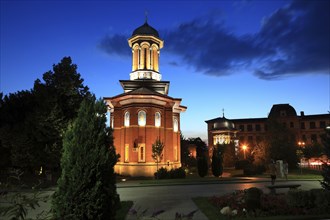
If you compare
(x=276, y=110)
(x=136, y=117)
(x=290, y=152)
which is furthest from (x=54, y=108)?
(x=276, y=110)

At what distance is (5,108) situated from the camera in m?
28.5

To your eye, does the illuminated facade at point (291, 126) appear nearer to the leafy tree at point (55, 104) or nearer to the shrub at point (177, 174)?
the shrub at point (177, 174)

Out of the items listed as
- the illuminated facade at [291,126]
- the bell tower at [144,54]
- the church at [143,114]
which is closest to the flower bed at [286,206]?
the church at [143,114]

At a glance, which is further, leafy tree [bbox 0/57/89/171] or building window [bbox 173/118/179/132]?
building window [bbox 173/118/179/132]

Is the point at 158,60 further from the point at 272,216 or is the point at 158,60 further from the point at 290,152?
the point at 272,216

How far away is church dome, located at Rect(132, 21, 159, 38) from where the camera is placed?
39.4m

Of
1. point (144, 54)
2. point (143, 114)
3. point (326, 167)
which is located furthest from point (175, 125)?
point (326, 167)

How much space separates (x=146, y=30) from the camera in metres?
39.7

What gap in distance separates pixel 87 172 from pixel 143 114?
2572 centimetres

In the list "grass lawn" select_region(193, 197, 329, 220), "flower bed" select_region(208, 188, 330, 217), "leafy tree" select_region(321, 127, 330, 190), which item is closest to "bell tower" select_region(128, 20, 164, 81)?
"grass lawn" select_region(193, 197, 329, 220)

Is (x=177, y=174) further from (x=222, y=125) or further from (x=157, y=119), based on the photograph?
(x=222, y=125)

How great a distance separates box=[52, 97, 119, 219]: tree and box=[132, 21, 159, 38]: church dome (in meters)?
32.8

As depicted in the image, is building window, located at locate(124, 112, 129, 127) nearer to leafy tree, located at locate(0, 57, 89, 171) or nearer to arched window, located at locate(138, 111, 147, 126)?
arched window, located at locate(138, 111, 147, 126)

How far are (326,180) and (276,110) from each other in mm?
63690
